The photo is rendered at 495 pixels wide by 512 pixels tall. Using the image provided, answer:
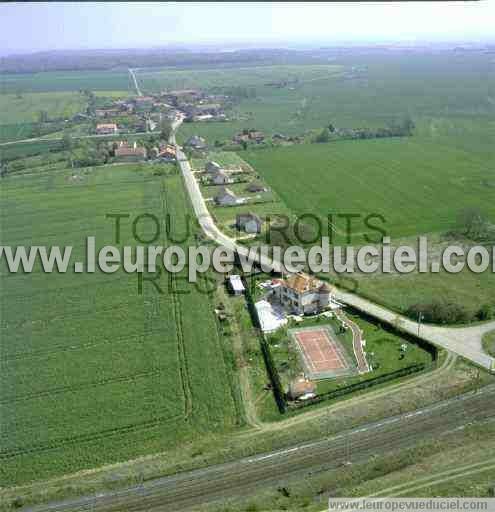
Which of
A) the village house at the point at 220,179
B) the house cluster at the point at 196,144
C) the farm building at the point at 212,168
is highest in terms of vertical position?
the house cluster at the point at 196,144

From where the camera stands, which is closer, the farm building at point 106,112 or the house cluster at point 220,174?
the house cluster at point 220,174

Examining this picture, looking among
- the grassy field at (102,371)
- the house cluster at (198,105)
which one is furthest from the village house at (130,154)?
the house cluster at (198,105)

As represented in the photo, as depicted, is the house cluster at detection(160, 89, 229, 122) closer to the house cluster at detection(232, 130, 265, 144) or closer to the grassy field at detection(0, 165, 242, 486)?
the house cluster at detection(232, 130, 265, 144)

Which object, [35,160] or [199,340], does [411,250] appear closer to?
[199,340]

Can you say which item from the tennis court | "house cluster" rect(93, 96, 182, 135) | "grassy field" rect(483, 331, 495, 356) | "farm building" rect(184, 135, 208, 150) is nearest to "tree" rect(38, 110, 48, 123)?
"house cluster" rect(93, 96, 182, 135)

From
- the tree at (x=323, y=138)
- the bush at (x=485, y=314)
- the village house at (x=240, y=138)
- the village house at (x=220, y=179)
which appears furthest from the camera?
the tree at (x=323, y=138)

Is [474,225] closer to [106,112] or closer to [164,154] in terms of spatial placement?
[164,154]

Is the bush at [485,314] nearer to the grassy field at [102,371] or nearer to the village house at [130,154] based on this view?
the grassy field at [102,371]
